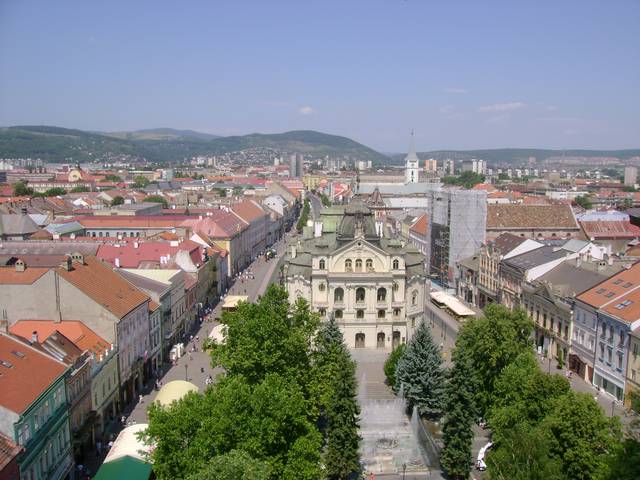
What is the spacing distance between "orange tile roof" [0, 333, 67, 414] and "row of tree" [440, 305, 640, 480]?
23427mm

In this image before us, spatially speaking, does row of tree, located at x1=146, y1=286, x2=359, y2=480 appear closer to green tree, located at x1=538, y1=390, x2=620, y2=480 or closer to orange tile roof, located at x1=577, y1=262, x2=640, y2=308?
green tree, located at x1=538, y1=390, x2=620, y2=480

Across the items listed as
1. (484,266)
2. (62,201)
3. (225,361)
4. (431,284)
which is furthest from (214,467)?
(62,201)

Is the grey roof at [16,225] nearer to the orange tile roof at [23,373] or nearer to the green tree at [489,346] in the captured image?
the orange tile roof at [23,373]

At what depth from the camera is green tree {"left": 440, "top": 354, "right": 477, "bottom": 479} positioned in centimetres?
3950

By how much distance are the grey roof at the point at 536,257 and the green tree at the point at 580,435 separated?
133 ft

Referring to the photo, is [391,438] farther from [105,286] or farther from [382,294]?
[105,286]

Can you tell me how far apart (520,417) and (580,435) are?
447 centimetres

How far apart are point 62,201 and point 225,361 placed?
4885 inches

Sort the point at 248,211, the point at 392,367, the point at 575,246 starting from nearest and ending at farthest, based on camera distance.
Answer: the point at 392,367, the point at 575,246, the point at 248,211

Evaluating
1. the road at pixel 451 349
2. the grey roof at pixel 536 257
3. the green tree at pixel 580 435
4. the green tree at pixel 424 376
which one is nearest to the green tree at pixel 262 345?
the green tree at pixel 424 376

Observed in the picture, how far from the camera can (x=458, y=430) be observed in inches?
1564

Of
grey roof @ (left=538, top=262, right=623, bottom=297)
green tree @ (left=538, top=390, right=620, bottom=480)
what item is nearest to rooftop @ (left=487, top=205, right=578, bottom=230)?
grey roof @ (left=538, top=262, right=623, bottom=297)

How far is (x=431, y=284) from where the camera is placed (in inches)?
3962

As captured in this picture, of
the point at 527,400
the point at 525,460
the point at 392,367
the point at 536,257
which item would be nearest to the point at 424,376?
the point at 392,367
